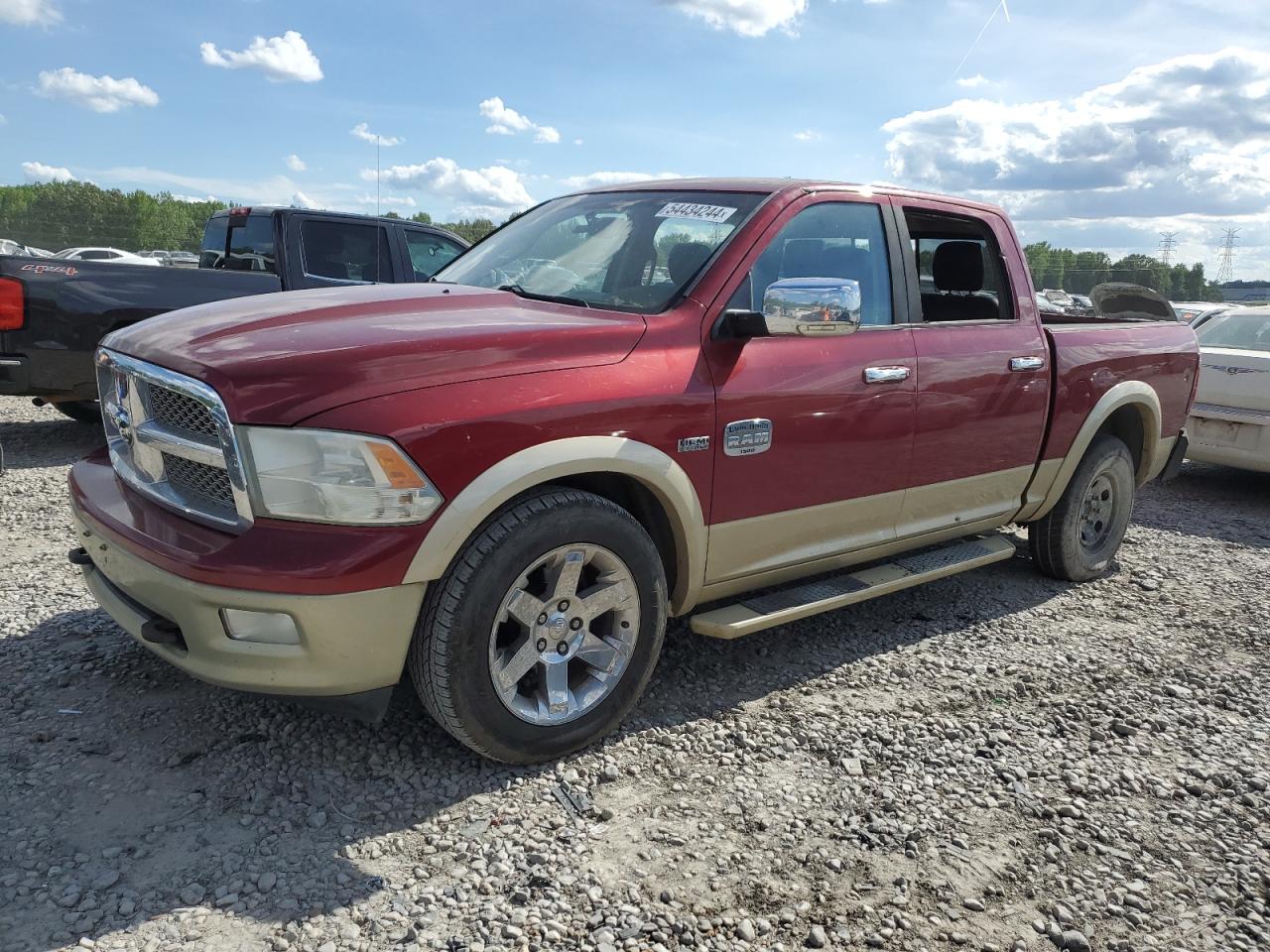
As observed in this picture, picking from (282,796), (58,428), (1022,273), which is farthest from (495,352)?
(58,428)

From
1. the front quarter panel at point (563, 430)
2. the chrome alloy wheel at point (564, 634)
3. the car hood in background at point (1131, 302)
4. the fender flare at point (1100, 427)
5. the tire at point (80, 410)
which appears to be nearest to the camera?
the front quarter panel at point (563, 430)

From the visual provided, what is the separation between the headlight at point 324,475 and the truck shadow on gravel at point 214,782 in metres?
0.90

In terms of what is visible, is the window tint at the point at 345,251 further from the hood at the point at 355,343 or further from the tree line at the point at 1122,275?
the tree line at the point at 1122,275

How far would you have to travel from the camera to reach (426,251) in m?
8.59

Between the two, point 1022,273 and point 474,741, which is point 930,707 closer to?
point 474,741

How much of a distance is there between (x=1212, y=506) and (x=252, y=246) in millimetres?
8253

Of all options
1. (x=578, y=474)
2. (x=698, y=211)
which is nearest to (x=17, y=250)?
(x=698, y=211)

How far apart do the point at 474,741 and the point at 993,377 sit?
2.82 metres

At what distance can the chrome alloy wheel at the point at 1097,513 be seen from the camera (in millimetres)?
5359

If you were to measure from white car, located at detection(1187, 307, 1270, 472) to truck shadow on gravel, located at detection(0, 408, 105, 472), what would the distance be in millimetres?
8583

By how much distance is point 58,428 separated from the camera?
8.22 meters

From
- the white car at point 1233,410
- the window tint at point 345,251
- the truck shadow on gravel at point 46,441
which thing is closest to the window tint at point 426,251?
the window tint at point 345,251

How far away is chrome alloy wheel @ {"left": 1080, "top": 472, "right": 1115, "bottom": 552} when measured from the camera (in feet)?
17.6

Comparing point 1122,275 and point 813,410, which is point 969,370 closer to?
point 813,410
